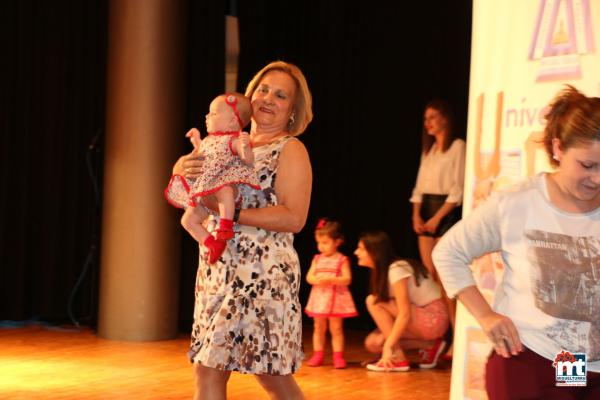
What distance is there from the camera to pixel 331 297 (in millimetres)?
5949

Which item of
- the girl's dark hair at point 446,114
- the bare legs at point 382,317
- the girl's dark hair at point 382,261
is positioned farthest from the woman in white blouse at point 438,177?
the bare legs at point 382,317

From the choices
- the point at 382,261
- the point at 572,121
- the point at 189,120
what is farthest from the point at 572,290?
the point at 189,120

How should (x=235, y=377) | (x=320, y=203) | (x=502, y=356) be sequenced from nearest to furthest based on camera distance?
(x=502, y=356)
(x=235, y=377)
(x=320, y=203)

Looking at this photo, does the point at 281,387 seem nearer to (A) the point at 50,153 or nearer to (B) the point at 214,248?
(B) the point at 214,248

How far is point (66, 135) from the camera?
7.53 metres

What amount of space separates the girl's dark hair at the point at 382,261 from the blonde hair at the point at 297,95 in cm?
272

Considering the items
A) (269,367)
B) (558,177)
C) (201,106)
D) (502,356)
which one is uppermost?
(201,106)

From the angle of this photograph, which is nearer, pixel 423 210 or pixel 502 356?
pixel 502 356

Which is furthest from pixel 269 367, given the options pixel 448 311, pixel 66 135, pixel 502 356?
pixel 66 135

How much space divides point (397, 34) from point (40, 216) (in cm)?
310

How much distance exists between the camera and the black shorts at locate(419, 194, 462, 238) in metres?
6.07

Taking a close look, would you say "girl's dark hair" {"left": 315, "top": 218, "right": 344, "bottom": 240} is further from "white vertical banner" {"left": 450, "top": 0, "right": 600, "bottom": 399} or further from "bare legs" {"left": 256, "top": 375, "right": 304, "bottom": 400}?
"bare legs" {"left": 256, "top": 375, "right": 304, "bottom": 400}

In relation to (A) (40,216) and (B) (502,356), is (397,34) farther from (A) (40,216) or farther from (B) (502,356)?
(B) (502,356)

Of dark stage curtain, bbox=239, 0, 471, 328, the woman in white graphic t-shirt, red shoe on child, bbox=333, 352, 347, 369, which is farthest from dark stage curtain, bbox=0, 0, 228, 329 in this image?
the woman in white graphic t-shirt
